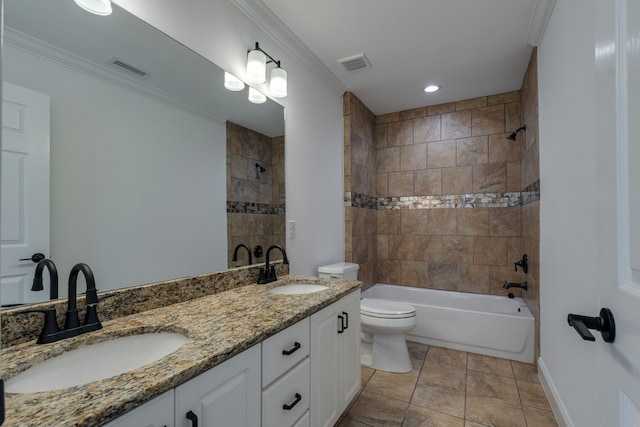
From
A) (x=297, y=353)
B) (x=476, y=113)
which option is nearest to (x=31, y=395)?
(x=297, y=353)

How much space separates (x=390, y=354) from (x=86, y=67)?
2.59 meters

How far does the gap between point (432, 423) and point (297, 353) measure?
1134 millimetres

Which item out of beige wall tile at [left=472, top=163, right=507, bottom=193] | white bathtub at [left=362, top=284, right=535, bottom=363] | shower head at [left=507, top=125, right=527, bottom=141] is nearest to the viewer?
white bathtub at [left=362, top=284, right=535, bottom=363]

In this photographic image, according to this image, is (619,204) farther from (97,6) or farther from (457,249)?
(457,249)

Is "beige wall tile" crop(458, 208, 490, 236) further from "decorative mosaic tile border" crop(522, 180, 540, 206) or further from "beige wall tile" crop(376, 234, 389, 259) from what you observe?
"beige wall tile" crop(376, 234, 389, 259)

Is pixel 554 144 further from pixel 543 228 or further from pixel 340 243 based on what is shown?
pixel 340 243

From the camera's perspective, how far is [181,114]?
150 centimetres

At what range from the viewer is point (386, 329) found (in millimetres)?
2381

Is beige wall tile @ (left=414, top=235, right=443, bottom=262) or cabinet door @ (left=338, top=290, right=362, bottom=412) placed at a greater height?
beige wall tile @ (left=414, top=235, right=443, bottom=262)

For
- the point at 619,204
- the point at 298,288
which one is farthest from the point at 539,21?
the point at 298,288

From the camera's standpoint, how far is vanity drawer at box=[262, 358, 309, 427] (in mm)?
1089

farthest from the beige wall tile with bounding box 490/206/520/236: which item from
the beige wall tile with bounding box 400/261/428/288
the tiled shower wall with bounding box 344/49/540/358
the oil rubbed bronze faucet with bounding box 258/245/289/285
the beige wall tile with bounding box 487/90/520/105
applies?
the oil rubbed bronze faucet with bounding box 258/245/289/285

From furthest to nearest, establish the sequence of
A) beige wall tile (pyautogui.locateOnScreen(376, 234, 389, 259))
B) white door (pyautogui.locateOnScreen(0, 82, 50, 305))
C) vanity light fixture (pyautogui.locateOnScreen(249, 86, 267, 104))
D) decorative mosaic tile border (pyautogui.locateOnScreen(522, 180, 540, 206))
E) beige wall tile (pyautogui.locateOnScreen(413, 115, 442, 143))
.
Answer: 1. beige wall tile (pyautogui.locateOnScreen(376, 234, 389, 259))
2. beige wall tile (pyautogui.locateOnScreen(413, 115, 442, 143))
3. decorative mosaic tile border (pyautogui.locateOnScreen(522, 180, 540, 206))
4. vanity light fixture (pyautogui.locateOnScreen(249, 86, 267, 104))
5. white door (pyautogui.locateOnScreen(0, 82, 50, 305))

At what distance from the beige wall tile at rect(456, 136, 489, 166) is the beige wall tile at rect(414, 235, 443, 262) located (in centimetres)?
90
